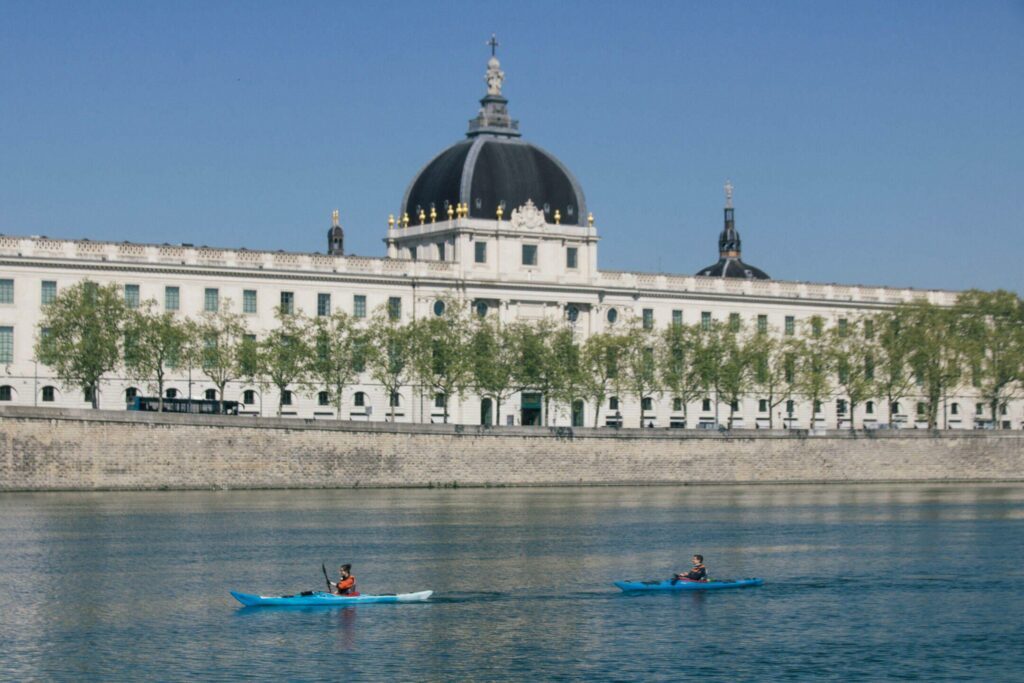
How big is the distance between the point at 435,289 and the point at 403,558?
69.1 metres

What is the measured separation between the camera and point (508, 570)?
6850 centimetres

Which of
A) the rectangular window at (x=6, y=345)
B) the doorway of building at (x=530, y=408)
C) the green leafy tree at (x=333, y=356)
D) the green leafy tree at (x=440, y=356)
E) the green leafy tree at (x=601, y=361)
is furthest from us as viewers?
the doorway of building at (x=530, y=408)

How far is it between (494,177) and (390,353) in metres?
21.5

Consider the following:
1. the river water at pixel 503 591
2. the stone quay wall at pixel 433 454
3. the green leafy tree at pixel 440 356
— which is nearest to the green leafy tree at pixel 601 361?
the green leafy tree at pixel 440 356

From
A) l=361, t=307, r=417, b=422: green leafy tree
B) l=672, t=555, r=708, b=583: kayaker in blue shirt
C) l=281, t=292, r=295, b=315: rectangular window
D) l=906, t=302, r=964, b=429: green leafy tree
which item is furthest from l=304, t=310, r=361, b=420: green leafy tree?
l=672, t=555, r=708, b=583: kayaker in blue shirt

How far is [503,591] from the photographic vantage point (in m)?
62.9

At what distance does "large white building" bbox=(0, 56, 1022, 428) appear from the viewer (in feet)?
409

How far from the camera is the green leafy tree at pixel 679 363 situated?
13425 centimetres

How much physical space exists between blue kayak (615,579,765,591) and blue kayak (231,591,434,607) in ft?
22.5

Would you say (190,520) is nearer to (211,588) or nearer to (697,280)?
(211,588)

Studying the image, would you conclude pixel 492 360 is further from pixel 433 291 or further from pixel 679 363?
pixel 679 363

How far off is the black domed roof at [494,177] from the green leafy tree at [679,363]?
1444 centimetres

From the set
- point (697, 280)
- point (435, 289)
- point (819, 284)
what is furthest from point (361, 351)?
point (819, 284)

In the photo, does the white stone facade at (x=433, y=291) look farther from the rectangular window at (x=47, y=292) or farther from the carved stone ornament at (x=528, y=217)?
the rectangular window at (x=47, y=292)
